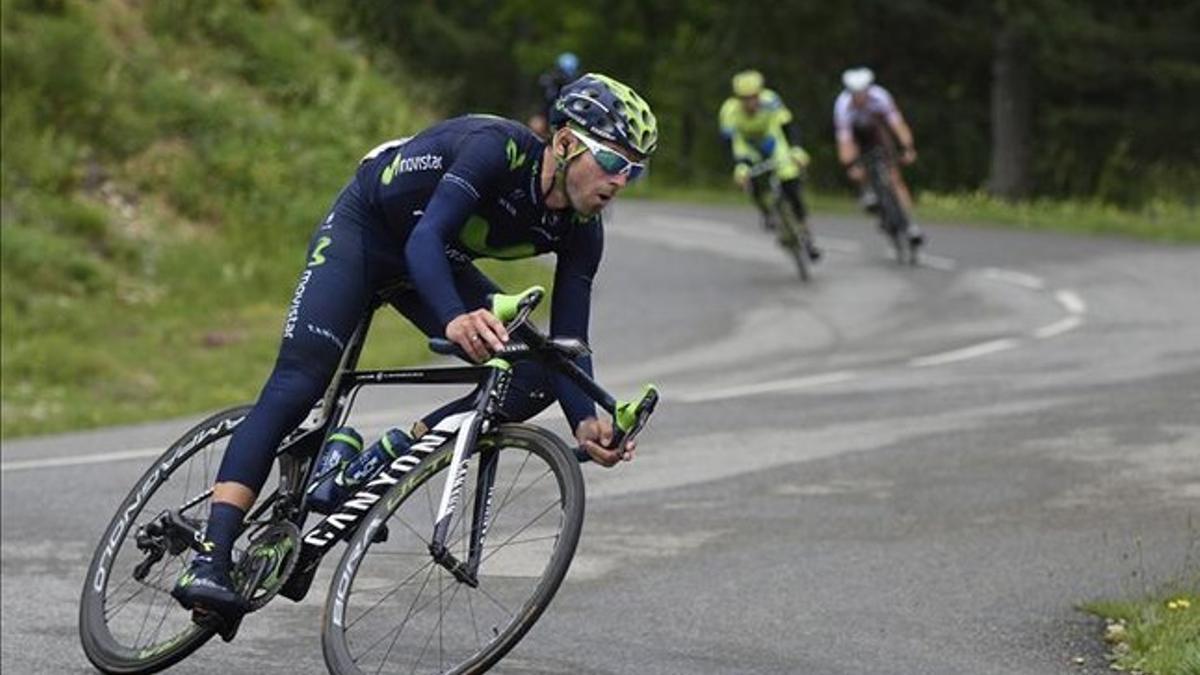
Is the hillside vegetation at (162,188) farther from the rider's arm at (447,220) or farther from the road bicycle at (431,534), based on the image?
the rider's arm at (447,220)

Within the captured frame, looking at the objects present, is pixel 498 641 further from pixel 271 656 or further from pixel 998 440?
pixel 998 440

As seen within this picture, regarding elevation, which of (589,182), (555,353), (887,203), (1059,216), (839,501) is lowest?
(1059,216)

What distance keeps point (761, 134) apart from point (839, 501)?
13.6m

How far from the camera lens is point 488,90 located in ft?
235

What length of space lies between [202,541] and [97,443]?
663 centimetres

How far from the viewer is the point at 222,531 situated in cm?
704

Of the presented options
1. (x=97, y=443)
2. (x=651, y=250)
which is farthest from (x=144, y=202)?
(x=97, y=443)

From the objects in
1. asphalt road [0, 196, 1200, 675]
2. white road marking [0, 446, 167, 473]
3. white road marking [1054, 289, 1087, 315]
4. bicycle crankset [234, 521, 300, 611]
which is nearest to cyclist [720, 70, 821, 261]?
white road marking [1054, 289, 1087, 315]

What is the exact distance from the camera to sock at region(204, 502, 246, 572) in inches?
275

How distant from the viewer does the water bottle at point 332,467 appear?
702 cm

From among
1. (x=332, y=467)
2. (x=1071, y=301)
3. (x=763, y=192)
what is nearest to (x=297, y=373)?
(x=332, y=467)

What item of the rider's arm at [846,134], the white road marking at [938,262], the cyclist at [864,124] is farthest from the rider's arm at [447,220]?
the white road marking at [938,262]

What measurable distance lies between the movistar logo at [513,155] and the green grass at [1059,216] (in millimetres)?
23160

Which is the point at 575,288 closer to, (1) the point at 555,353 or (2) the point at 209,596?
(1) the point at 555,353
